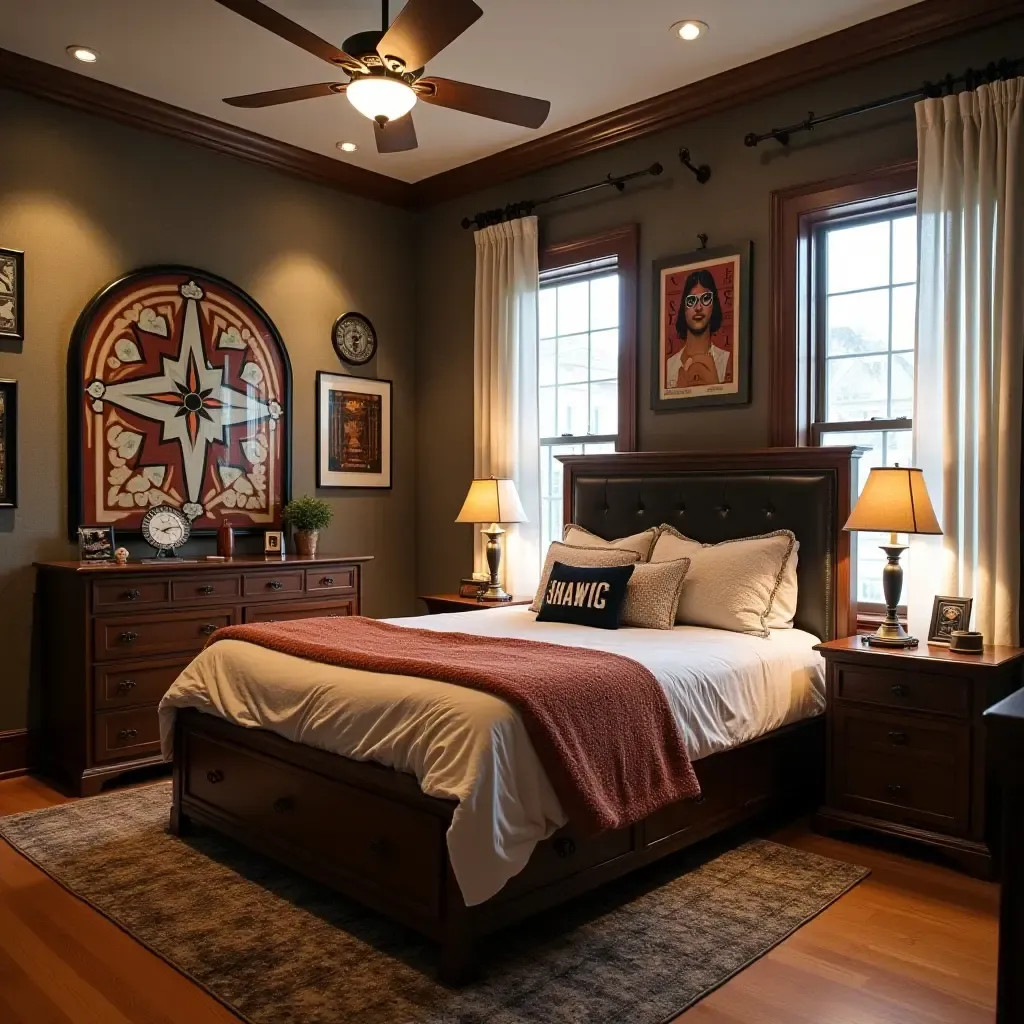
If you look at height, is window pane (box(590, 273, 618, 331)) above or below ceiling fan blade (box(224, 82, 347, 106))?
below

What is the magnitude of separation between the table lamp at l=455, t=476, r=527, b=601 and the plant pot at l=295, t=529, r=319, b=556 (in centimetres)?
80

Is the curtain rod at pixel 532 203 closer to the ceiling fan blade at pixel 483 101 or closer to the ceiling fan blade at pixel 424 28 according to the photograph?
the ceiling fan blade at pixel 483 101

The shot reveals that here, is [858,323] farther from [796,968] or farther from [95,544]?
[95,544]

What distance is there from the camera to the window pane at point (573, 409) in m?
5.10

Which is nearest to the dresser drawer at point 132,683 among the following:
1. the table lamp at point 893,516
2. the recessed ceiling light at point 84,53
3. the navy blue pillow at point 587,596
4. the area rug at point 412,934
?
the area rug at point 412,934

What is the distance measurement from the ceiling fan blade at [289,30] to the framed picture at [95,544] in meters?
2.31

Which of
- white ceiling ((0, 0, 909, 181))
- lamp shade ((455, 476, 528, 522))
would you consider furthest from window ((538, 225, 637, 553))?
white ceiling ((0, 0, 909, 181))

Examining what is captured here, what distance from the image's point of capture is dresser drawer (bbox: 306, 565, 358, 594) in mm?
4668

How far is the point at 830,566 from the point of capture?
3.80 m

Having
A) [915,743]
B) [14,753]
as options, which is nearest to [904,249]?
[915,743]

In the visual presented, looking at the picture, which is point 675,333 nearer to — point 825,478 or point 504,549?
point 825,478

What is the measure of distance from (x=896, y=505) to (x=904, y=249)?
51.0 inches

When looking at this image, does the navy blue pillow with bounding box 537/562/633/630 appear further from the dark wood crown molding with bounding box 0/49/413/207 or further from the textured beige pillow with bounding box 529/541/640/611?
the dark wood crown molding with bounding box 0/49/413/207

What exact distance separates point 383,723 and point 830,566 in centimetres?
213
